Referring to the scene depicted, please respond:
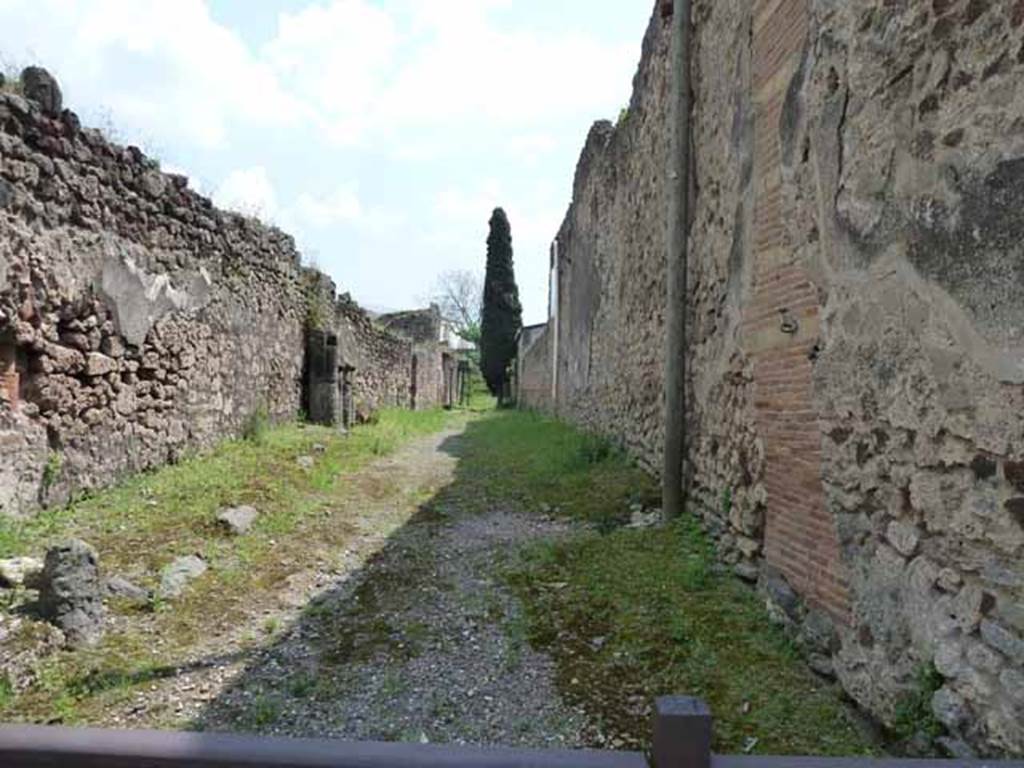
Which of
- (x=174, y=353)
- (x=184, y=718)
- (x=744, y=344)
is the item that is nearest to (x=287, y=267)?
(x=174, y=353)

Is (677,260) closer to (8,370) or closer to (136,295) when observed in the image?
(136,295)

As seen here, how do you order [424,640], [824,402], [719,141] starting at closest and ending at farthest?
[824,402] → [424,640] → [719,141]

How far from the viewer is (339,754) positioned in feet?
3.87

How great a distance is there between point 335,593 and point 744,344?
107 inches

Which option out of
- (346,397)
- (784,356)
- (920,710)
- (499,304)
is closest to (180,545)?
(784,356)

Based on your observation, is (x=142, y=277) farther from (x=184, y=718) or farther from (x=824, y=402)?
(x=824, y=402)

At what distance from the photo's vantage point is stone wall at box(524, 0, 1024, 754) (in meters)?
2.01

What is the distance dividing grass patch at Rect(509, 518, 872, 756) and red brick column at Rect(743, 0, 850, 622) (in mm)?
333

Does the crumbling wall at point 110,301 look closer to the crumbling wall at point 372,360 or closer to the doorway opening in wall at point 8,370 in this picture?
the doorway opening in wall at point 8,370

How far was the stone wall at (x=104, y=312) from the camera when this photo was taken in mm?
4566

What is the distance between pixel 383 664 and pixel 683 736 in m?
2.40

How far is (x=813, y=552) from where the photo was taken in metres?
3.17

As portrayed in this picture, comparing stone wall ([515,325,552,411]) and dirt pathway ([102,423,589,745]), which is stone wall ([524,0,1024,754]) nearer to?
dirt pathway ([102,423,589,745])

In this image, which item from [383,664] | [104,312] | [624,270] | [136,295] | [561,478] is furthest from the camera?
[624,270]
